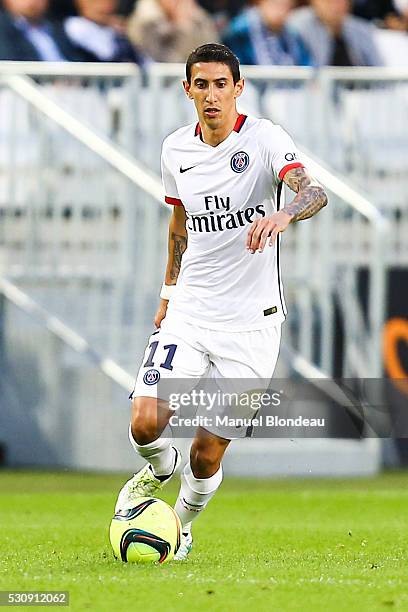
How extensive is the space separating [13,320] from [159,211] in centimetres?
204

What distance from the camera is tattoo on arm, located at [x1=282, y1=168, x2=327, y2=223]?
6543mm

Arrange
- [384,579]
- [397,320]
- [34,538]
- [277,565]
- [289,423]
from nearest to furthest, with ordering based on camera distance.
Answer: [384,579] < [277,565] < [34,538] < [289,423] < [397,320]

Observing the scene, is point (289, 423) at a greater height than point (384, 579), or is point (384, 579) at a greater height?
point (384, 579)

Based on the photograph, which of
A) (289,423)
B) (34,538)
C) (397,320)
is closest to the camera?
A: (34,538)

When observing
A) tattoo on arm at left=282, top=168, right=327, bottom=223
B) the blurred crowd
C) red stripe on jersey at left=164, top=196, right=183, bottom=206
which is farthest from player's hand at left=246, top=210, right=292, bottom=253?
the blurred crowd

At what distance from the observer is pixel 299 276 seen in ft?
45.5

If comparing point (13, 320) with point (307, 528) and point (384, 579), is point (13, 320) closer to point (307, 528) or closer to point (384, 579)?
point (307, 528)

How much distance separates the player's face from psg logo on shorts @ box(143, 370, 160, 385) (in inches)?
50.5

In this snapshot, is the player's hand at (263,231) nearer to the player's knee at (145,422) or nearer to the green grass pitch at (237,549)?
the player's knee at (145,422)

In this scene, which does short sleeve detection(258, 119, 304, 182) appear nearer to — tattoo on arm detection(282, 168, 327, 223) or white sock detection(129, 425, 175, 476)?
tattoo on arm detection(282, 168, 327, 223)

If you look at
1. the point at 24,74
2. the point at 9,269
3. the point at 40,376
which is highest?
the point at 24,74

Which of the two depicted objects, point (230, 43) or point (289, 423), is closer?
point (289, 423)

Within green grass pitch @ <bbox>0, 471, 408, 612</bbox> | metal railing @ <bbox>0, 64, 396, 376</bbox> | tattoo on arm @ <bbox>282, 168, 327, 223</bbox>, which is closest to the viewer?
green grass pitch @ <bbox>0, 471, 408, 612</bbox>

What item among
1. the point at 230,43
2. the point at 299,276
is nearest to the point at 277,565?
the point at 299,276
